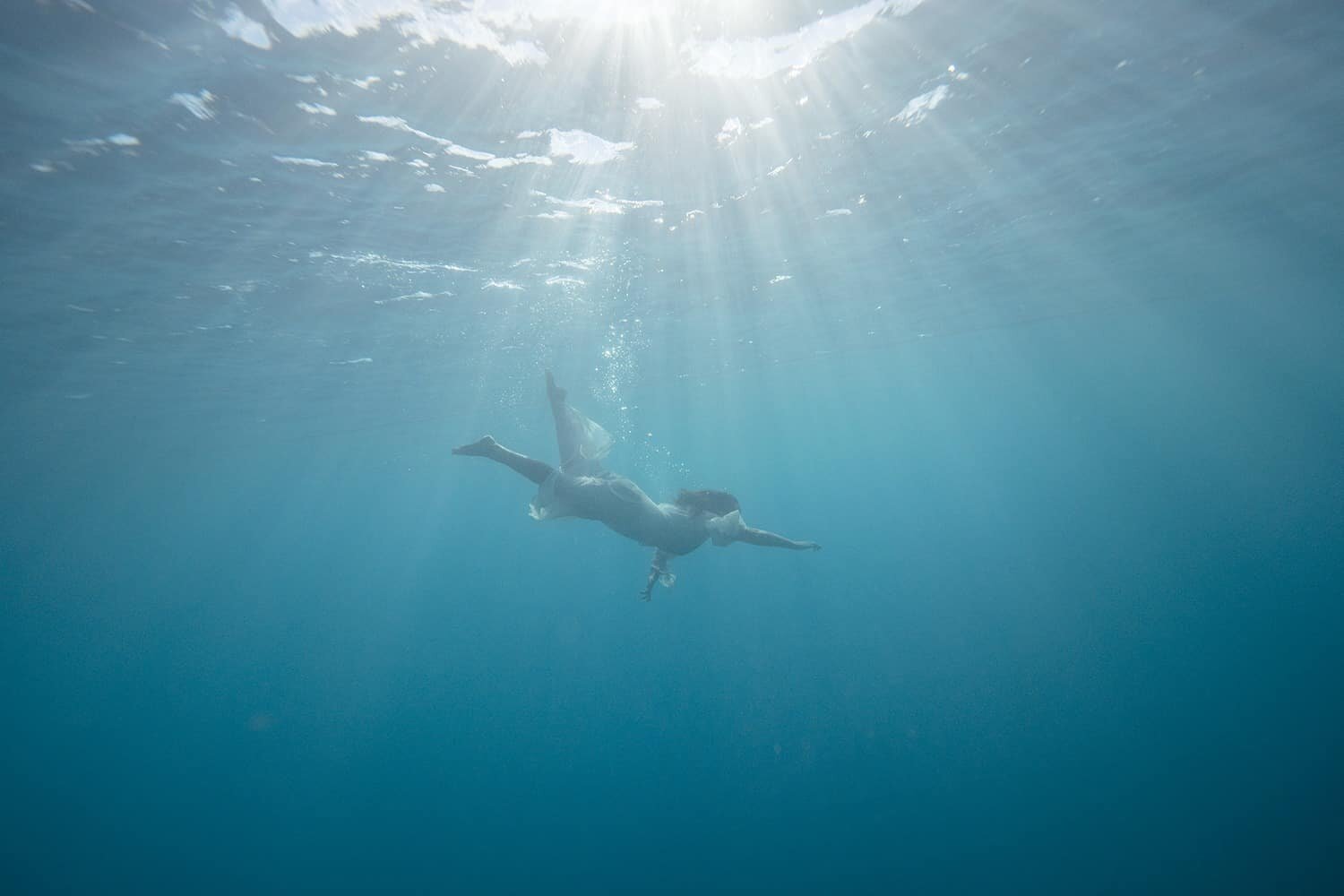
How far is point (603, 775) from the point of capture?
1906 cm

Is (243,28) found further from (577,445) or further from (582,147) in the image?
(577,445)

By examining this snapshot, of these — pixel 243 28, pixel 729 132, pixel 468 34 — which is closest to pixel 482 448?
pixel 468 34

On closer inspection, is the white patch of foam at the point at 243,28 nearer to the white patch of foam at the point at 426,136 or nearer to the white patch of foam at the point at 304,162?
the white patch of foam at the point at 426,136

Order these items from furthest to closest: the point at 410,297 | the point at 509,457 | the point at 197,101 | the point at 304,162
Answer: the point at 410,297 < the point at 304,162 < the point at 509,457 < the point at 197,101

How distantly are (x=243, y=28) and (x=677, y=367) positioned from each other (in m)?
28.7

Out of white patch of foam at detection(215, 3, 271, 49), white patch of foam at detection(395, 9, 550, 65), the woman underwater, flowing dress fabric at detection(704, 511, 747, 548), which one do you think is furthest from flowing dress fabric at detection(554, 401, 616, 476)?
white patch of foam at detection(215, 3, 271, 49)

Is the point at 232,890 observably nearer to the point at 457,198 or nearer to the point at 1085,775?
the point at 457,198

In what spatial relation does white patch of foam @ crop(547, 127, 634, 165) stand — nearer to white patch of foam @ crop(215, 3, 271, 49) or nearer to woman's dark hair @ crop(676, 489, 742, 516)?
white patch of foam @ crop(215, 3, 271, 49)

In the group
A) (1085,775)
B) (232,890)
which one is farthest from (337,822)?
(1085,775)

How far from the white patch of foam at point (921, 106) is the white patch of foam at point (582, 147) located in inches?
211

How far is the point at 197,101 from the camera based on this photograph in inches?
293

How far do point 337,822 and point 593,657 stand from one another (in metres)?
12.0

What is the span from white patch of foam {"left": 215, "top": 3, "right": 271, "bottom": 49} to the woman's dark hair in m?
7.73

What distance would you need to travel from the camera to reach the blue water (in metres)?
8.16
